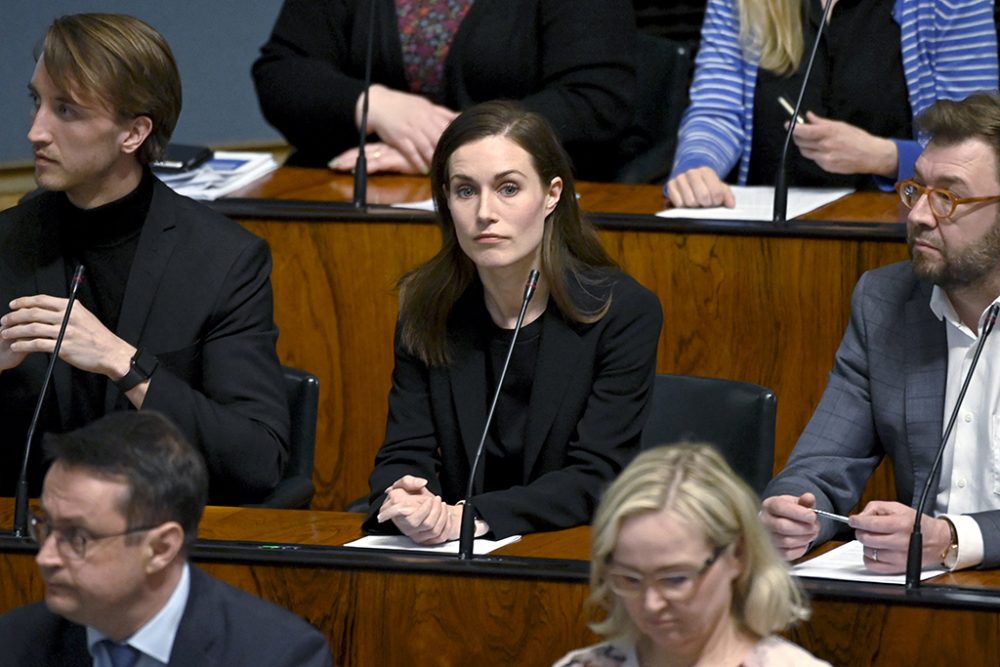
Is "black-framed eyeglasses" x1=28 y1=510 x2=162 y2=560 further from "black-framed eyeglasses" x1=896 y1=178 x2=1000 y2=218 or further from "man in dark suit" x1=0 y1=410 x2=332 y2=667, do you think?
"black-framed eyeglasses" x1=896 y1=178 x2=1000 y2=218

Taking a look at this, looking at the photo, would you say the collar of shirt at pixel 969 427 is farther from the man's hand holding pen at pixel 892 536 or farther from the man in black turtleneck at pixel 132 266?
the man in black turtleneck at pixel 132 266

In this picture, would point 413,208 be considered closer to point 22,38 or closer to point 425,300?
point 425,300

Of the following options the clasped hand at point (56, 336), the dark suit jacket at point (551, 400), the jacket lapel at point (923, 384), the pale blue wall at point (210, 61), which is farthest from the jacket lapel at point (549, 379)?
the pale blue wall at point (210, 61)

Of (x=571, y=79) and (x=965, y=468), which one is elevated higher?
(x=571, y=79)

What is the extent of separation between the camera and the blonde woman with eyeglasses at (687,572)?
175 centimetres

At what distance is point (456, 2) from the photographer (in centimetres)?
375

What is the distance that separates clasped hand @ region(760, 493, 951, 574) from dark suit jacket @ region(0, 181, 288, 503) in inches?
31.7

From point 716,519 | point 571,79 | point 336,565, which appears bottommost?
point 336,565

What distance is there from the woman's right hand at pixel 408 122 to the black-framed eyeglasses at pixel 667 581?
75.7 inches

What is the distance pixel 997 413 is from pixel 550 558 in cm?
72

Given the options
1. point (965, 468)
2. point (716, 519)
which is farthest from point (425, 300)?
point (716, 519)

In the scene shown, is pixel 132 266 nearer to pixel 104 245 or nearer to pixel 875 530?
pixel 104 245

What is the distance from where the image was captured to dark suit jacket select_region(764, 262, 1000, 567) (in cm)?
254

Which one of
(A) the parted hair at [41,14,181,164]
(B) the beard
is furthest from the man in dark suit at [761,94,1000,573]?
(A) the parted hair at [41,14,181,164]
